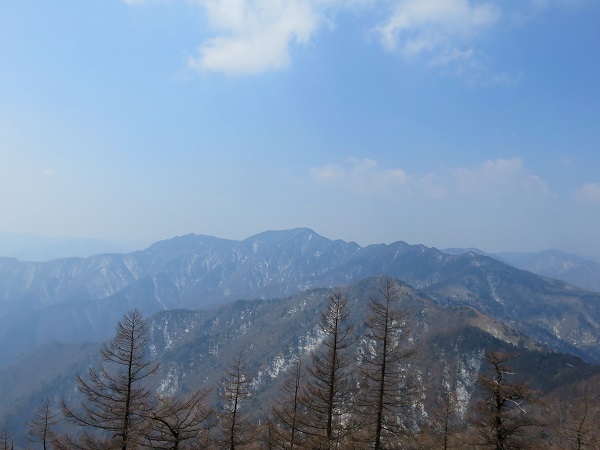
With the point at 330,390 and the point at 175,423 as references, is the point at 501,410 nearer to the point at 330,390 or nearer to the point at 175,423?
the point at 330,390

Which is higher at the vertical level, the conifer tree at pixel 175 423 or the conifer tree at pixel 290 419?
the conifer tree at pixel 175 423

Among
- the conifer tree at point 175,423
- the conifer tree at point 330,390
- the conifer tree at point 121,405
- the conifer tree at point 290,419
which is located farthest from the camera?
the conifer tree at point 290,419

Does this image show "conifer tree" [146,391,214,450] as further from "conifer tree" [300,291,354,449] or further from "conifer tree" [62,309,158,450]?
"conifer tree" [300,291,354,449]

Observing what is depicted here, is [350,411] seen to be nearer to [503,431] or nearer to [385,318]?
[385,318]

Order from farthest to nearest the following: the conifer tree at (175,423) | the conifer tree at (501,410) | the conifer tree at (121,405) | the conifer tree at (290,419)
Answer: the conifer tree at (290,419) < the conifer tree at (501,410) < the conifer tree at (121,405) < the conifer tree at (175,423)

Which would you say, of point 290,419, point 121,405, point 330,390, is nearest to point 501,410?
point 330,390

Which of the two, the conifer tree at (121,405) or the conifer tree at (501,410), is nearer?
the conifer tree at (121,405)

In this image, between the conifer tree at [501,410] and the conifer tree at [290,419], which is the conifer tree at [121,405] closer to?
the conifer tree at [290,419]

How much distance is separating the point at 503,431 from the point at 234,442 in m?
18.4

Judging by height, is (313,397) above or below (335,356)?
below

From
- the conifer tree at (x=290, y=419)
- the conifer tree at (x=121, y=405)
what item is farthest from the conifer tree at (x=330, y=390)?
the conifer tree at (x=121, y=405)

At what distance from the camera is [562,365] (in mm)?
191875

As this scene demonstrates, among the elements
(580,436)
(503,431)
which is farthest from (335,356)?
(580,436)

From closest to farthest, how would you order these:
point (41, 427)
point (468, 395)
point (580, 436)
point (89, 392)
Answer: point (89, 392) < point (580, 436) < point (41, 427) < point (468, 395)
